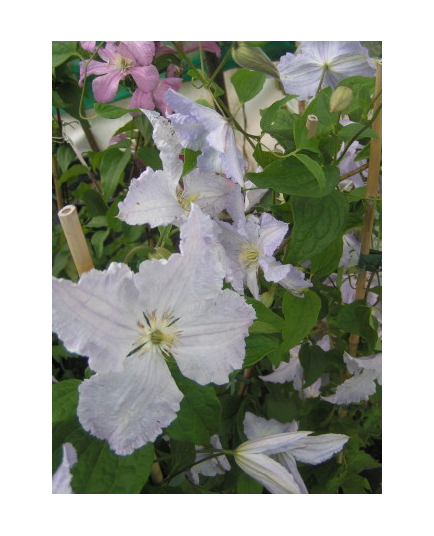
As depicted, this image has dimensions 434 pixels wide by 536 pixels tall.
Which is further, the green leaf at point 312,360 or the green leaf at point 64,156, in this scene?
the green leaf at point 64,156

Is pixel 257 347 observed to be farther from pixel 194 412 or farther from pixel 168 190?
pixel 168 190

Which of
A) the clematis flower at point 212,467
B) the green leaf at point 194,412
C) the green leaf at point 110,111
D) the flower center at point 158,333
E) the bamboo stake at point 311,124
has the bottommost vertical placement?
the clematis flower at point 212,467

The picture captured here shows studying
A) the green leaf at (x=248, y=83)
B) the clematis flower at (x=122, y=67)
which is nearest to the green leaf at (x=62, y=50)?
the clematis flower at (x=122, y=67)

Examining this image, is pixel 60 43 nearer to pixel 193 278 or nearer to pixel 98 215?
pixel 98 215

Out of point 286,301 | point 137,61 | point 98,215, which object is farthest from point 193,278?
point 98,215

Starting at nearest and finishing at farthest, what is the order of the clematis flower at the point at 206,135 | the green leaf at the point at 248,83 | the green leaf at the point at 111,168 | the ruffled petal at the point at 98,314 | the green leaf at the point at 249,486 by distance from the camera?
the ruffled petal at the point at 98,314, the clematis flower at the point at 206,135, the green leaf at the point at 248,83, the green leaf at the point at 249,486, the green leaf at the point at 111,168

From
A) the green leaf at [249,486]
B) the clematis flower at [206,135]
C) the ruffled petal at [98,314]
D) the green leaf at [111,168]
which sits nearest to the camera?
the ruffled petal at [98,314]

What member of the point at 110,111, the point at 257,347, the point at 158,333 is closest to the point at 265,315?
the point at 257,347

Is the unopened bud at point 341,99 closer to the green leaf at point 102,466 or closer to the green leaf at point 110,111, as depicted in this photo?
the green leaf at point 110,111
